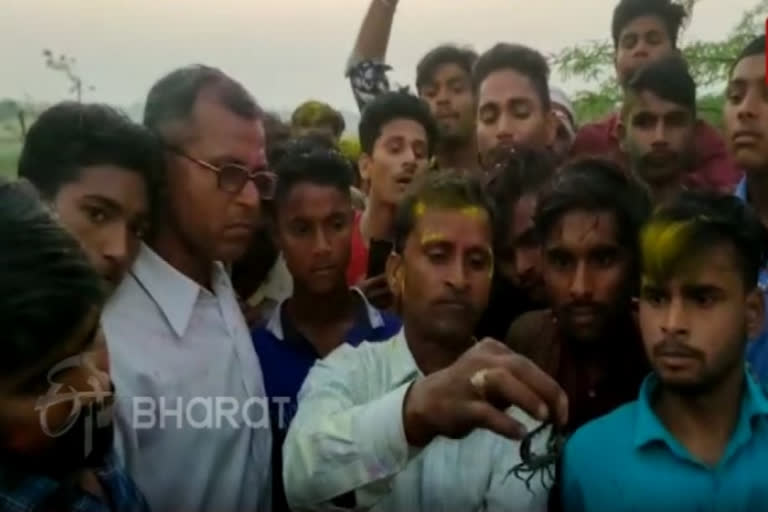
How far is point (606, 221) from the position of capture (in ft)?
5.76

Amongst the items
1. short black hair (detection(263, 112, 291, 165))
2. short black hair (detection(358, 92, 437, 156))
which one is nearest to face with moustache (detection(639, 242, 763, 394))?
short black hair (detection(263, 112, 291, 165))

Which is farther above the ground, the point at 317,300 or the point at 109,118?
the point at 109,118

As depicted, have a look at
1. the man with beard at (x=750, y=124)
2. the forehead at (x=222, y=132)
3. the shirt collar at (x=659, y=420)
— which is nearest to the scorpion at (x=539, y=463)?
the shirt collar at (x=659, y=420)

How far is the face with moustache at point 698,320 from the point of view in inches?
59.1

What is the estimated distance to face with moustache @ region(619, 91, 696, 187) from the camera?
240 cm

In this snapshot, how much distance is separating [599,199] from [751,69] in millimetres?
669

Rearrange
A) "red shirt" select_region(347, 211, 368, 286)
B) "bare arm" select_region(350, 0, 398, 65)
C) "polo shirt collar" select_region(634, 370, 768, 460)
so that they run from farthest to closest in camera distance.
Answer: "bare arm" select_region(350, 0, 398, 65) < "red shirt" select_region(347, 211, 368, 286) < "polo shirt collar" select_region(634, 370, 768, 460)

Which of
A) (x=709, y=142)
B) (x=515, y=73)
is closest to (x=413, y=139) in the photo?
(x=515, y=73)

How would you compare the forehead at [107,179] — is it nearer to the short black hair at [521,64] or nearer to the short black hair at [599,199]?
the short black hair at [599,199]

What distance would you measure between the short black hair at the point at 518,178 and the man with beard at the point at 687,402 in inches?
22.3

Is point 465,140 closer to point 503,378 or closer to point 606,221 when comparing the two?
point 606,221

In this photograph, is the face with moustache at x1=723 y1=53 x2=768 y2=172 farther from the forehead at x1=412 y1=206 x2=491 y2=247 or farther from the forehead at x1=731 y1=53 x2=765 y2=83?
the forehead at x1=412 y1=206 x2=491 y2=247

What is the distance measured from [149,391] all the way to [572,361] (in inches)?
26.1

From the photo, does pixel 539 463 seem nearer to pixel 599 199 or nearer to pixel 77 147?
pixel 599 199
